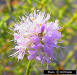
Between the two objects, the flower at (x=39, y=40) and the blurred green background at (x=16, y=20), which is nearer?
the flower at (x=39, y=40)

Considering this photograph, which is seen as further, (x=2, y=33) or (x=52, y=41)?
(x=2, y=33)

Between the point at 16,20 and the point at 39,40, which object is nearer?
the point at 39,40

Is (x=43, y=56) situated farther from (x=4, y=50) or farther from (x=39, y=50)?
(x=4, y=50)

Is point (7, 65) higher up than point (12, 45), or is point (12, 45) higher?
point (12, 45)

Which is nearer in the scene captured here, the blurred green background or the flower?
the flower

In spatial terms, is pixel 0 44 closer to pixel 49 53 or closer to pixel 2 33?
pixel 2 33

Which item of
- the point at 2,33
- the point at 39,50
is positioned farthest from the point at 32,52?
the point at 2,33

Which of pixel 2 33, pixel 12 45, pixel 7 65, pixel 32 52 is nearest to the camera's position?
pixel 32 52

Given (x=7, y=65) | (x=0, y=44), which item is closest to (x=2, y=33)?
(x=0, y=44)

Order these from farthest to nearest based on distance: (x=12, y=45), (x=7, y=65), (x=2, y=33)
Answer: (x=7, y=65) < (x=2, y=33) < (x=12, y=45)
